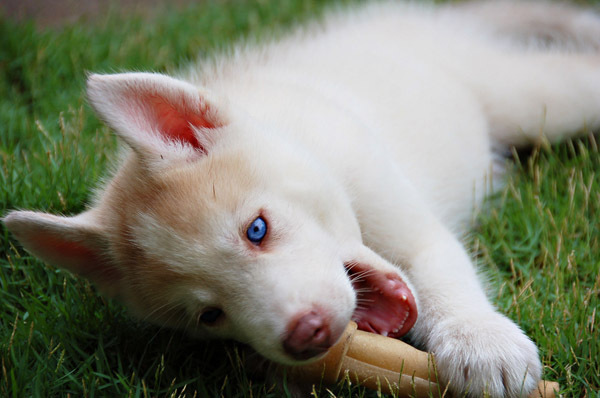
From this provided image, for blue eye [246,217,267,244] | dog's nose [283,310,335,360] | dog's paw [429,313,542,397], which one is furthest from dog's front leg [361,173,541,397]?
blue eye [246,217,267,244]

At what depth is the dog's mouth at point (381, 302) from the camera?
234 cm

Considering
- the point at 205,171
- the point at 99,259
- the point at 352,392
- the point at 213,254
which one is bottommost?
the point at 352,392

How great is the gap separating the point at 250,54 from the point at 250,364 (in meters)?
1.94

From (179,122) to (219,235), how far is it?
0.51 m

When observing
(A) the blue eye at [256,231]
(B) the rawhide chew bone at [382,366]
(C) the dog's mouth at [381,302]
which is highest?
(A) the blue eye at [256,231]

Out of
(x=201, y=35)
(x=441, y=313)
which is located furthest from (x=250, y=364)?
(x=201, y=35)

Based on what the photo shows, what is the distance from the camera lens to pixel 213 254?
212cm

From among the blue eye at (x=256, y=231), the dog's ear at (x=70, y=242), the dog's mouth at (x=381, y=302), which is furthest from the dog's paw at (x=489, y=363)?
the dog's ear at (x=70, y=242)

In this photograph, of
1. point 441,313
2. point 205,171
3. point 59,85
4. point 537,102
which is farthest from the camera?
point 59,85

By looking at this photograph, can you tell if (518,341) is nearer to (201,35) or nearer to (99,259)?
(99,259)

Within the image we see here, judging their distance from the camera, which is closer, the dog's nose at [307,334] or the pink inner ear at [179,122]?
the dog's nose at [307,334]

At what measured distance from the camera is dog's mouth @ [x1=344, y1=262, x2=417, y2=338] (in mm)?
2336

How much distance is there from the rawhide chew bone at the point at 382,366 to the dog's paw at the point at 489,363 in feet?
0.16

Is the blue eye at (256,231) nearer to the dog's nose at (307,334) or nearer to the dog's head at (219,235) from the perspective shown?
the dog's head at (219,235)
